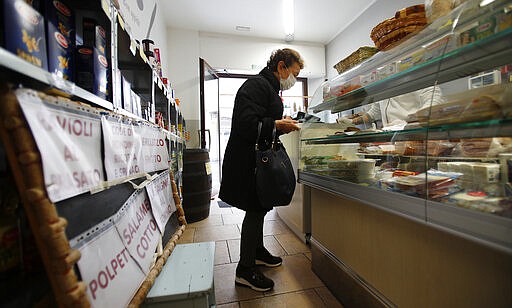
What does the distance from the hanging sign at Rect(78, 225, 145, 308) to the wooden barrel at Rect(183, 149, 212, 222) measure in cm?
195

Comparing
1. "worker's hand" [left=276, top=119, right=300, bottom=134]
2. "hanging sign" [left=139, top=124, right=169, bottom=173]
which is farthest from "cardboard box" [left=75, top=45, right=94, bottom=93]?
"worker's hand" [left=276, top=119, right=300, bottom=134]

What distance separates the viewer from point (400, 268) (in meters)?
0.91

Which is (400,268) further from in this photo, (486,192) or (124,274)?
(124,274)

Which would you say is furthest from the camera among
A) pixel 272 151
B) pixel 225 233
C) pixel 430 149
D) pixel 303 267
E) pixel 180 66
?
pixel 180 66

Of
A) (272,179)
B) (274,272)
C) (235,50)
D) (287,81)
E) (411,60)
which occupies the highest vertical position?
(235,50)

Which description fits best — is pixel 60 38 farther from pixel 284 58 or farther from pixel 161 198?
pixel 284 58

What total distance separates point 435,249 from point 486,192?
0.26 metres

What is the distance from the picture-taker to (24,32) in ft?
1.48

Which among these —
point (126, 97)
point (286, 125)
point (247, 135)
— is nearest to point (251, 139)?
point (247, 135)

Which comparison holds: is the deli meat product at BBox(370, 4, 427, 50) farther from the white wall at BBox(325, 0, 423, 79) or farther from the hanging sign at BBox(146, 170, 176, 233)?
the white wall at BBox(325, 0, 423, 79)

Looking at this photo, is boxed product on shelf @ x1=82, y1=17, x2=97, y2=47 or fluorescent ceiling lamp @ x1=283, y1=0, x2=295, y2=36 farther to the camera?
fluorescent ceiling lamp @ x1=283, y1=0, x2=295, y2=36

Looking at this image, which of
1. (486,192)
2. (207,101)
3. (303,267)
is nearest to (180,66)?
(207,101)

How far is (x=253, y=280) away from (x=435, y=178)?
114 cm

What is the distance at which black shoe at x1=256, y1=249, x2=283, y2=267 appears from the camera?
1.67 m
